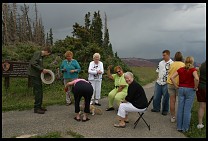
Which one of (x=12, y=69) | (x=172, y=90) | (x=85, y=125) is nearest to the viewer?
(x=85, y=125)

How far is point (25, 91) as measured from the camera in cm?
1180

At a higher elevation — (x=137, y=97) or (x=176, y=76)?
(x=176, y=76)

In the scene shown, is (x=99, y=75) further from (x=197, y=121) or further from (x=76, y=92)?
(x=197, y=121)

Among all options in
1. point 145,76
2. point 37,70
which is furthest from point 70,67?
point 145,76

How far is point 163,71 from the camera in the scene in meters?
8.16

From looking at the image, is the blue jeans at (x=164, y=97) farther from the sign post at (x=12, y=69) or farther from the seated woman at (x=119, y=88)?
the sign post at (x=12, y=69)

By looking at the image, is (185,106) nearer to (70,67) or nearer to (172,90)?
(172,90)

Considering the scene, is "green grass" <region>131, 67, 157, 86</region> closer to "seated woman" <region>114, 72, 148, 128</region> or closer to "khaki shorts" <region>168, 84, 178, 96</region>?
"khaki shorts" <region>168, 84, 178, 96</region>

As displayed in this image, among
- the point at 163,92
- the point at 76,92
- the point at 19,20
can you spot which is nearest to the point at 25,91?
the point at 76,92

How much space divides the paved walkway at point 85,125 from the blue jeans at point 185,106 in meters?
0.26

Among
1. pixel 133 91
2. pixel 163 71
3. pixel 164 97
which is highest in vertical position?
pixel 163 71

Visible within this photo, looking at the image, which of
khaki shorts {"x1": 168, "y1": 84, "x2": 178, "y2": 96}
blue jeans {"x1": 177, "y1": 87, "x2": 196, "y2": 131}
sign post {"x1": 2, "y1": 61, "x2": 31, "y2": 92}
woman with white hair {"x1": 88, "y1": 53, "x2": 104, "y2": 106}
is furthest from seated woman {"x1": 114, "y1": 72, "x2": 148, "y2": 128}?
sign post {"x1": 2, "y1": 61, "x2": 31, "y2": 92}

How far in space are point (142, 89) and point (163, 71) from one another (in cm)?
148

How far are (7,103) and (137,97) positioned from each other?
5201 mm
